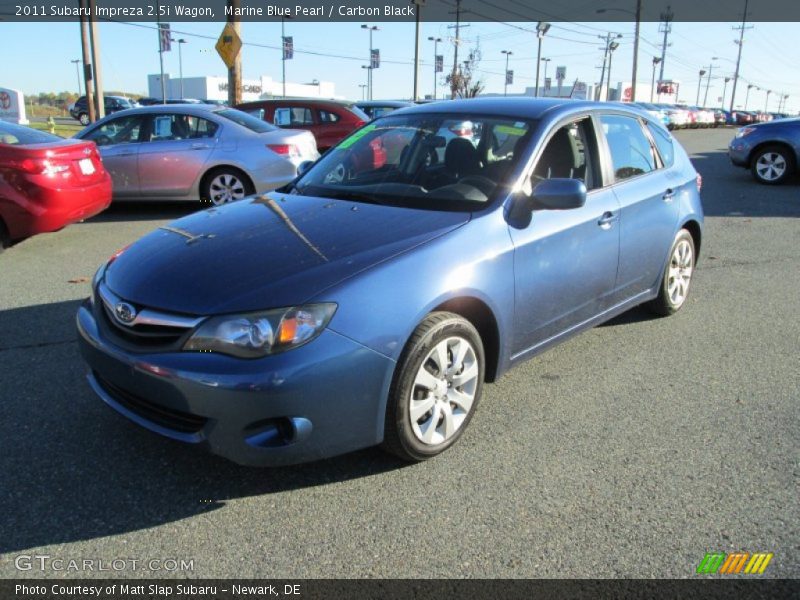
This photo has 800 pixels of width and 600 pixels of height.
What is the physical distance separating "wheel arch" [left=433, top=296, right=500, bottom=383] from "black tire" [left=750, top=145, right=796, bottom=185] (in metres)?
12.6

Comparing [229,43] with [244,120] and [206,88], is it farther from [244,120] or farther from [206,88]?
[206,88]

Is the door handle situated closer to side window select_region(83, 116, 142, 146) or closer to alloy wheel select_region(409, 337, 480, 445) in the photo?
alloy wheel select_region(409, 337, 480, 445)

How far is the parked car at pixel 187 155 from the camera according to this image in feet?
29.8

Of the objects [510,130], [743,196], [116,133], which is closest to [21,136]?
[116,133]

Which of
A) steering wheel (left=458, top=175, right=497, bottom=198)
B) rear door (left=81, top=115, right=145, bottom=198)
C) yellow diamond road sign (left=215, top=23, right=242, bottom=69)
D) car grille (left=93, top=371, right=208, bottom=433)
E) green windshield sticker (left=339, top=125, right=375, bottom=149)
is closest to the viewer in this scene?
car grille (left=93, top=371, right=208, bottom=433)

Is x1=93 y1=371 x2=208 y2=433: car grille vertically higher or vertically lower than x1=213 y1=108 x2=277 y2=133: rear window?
lower

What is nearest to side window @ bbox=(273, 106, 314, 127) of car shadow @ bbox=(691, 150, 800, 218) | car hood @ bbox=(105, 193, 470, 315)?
car shadow @ bbox=(691, 150, 800, 218)

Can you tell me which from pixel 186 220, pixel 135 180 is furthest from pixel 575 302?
pixel 135 180

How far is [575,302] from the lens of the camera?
3875 mm

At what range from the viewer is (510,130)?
3.90 metres

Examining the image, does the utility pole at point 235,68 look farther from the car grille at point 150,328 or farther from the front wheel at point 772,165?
the car grille at point 150,328

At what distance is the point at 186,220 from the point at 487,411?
6.61ft

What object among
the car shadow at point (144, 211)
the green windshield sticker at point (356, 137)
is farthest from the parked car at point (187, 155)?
the green windshield sticker at point (356, 137)

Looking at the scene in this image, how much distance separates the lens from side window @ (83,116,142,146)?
9.12 meters
